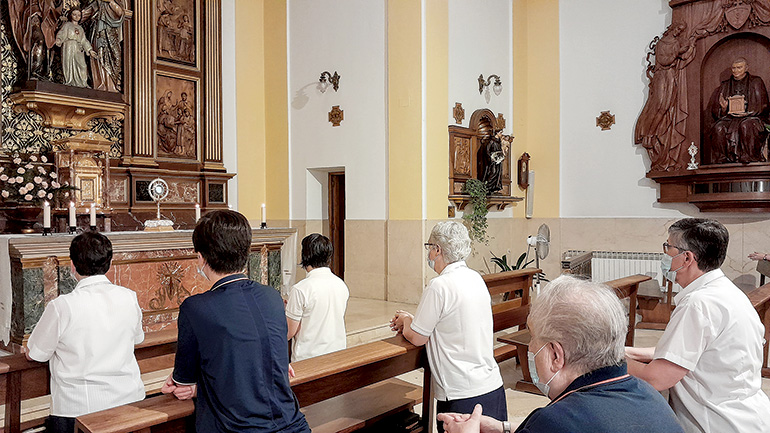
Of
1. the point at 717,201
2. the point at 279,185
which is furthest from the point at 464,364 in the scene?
the point at 279,185

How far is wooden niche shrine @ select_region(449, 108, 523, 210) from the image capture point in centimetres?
923

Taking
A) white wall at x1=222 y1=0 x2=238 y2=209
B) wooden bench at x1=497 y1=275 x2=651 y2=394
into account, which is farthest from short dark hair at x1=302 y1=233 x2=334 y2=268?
white wall at x1=222 y1=0 x2=238 y2=209

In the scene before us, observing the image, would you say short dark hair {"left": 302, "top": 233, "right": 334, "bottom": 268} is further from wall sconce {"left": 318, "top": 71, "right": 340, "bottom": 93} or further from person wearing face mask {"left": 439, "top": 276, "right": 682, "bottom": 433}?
wall sconce {"left": 318, "top": 71, "right": 340, "bottom": 93}

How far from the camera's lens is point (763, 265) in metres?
7.69

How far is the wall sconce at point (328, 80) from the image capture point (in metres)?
9.65

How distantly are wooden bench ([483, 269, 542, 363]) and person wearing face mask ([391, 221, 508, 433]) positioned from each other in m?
1.77

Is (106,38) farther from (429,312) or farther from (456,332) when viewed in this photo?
(456,332)

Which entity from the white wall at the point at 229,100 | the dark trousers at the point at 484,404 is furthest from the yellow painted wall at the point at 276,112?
the dark trousers at the point at 484,404

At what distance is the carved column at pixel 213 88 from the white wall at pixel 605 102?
5934 mm

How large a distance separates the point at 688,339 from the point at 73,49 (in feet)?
25.2

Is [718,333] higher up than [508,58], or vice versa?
[508,58]

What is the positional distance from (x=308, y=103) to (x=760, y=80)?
6975 mm

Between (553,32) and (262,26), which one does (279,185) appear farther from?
(553,32)

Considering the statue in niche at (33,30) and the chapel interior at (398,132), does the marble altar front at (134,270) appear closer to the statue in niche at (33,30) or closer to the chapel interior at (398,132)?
the chapel interior at (398,132)
